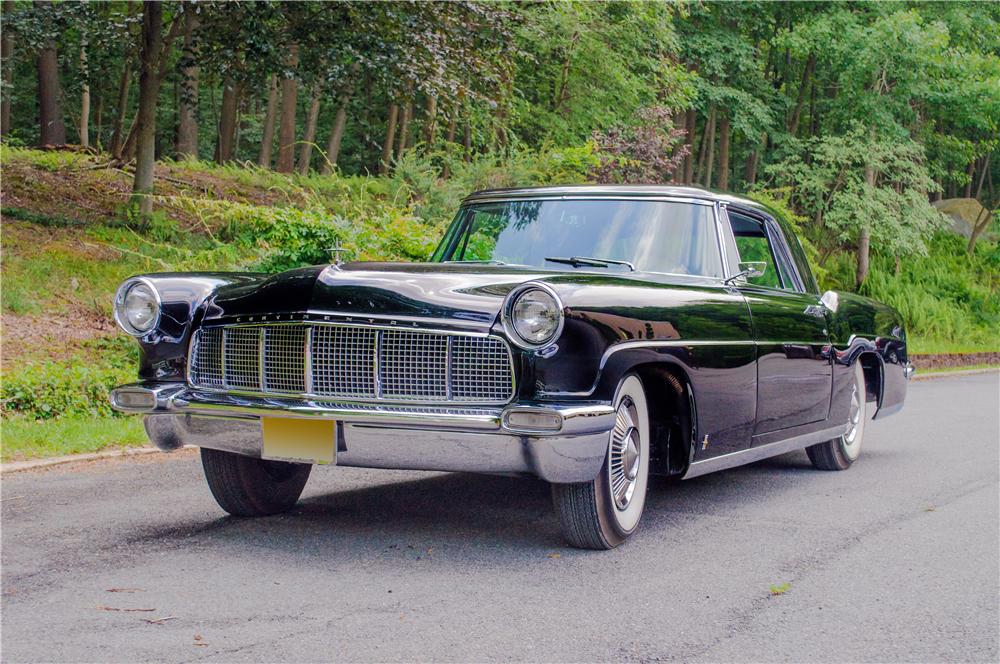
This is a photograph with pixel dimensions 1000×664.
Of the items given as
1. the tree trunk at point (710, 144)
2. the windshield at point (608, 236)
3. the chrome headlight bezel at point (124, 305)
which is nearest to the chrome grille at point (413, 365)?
the chrome headlight bezel at point (124, 305)

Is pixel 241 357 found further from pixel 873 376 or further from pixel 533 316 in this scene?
pixel 873 376

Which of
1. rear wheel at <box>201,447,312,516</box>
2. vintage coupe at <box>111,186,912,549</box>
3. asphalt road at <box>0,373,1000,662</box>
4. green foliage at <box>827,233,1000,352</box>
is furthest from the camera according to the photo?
green foliage at <box>827,233,1000,352</box>

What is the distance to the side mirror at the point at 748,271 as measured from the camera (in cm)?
598

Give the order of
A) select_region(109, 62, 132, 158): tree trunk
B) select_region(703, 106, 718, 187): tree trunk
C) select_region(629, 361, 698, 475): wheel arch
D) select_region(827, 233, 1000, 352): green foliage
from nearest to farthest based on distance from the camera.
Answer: select_region(629, 361, 698, 475): wheel arch, select_region(109, 62, 132, 158): tree trunk, select_region(827, 233, 1000, 352): green foliage, select_region(703, 106, 718, 187): tree trunk

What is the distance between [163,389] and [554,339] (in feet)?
6.11

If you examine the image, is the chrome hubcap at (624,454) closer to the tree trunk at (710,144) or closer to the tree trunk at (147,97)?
the tree trunk at (147,97)

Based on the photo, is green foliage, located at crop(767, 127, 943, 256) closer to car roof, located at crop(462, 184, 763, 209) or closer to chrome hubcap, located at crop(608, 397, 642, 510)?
car roof, located at crop(462, 184, 763, 209)

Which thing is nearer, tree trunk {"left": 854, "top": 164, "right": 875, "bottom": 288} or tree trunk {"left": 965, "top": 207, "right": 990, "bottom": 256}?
tree trunk {"left": 854, "top": 164, "right": 875, "bottom": 288}

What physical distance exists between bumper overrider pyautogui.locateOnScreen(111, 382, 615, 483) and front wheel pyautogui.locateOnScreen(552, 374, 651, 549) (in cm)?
26

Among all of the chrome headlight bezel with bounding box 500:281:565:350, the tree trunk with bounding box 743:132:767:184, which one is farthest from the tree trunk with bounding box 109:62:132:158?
the chrome headlight bezel with bounding box 500:281:565:350

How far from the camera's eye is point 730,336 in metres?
5.61

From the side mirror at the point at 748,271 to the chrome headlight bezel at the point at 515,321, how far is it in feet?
5.99

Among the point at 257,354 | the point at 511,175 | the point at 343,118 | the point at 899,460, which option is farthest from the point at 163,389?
the point at 343,118

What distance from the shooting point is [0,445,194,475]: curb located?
6738 mm
